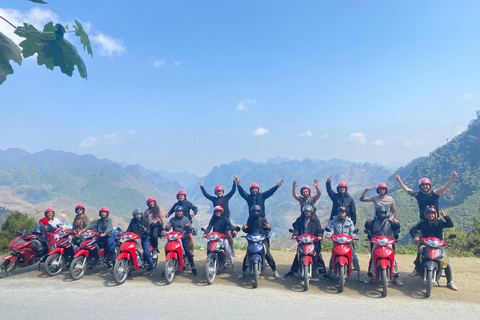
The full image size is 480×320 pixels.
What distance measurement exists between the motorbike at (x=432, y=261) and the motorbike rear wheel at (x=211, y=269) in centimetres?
464

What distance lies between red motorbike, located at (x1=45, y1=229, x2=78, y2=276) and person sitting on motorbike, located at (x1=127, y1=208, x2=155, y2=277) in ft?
5.96

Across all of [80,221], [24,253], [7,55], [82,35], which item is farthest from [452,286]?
[24,253]

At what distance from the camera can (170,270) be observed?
23.2 feet

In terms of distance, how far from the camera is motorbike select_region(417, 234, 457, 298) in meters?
5.87

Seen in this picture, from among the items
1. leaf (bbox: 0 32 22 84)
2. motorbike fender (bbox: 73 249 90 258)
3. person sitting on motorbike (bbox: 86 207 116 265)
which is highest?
leaf (bbox: 0 32 22 84)

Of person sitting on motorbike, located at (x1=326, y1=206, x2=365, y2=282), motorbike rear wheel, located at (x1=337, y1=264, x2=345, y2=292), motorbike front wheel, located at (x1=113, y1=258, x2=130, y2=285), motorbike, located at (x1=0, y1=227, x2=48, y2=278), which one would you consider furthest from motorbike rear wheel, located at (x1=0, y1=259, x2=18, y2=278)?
motorbike rear wheel, located at (x1=337, y1=264, x2=345, y2=292)

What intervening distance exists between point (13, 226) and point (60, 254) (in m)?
6.70

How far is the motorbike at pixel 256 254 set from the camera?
6.69 m

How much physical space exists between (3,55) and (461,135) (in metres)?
172

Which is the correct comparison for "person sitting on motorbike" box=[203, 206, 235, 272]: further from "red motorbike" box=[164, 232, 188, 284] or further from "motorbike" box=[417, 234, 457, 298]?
"motorbike" box=[417, 234, 457, 298]

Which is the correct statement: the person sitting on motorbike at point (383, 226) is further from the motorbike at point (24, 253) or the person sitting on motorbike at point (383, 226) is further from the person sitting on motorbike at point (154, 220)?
the motorbike at point (24, 253)

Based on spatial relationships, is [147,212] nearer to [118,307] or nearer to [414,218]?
[118,307]

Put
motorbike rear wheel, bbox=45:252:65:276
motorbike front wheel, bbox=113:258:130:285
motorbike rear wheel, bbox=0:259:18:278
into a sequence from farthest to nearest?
motorbike rear wheel, bbox=0:259:18:278, motorbike rear wheel, bbox=45:252:65:276, motorbike front wheel, bbox=113:258:130:285

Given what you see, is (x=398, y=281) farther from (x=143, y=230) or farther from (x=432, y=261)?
(x=143, y=230)
